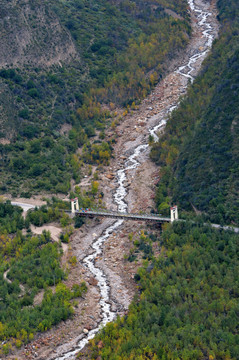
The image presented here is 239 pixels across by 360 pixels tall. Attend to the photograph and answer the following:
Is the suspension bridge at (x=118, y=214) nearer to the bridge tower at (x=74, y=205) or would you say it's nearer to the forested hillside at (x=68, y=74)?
the bridge tower at (x=74, y=205)

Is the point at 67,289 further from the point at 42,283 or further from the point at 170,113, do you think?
the point at 170,113

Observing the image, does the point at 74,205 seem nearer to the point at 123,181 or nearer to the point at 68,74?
the point at 123,181

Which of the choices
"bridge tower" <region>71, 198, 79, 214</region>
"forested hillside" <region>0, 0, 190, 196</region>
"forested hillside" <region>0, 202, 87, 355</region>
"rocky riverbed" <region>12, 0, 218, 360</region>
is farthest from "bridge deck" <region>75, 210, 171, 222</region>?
"forested hillside" <region>0, 0, 190, 196</region>

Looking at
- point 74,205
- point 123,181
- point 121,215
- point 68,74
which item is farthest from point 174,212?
point 68,74

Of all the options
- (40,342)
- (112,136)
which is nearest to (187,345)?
(40,342)

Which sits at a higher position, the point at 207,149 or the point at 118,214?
the point at 207,149
